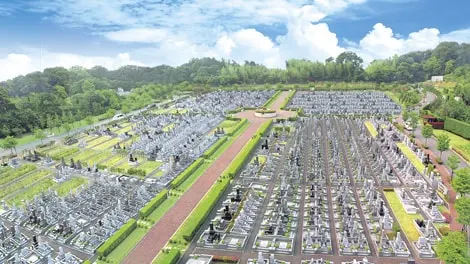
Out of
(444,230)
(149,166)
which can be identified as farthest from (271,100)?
(444,230)

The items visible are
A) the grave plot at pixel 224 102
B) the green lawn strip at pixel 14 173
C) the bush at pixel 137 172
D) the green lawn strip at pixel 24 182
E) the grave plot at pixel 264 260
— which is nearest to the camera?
the grave plot at pixel 264 260

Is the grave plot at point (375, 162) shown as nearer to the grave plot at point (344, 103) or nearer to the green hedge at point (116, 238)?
the grave plot at point (344, 103)

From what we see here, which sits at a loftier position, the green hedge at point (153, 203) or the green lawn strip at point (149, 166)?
the green lawn strip at point (149, 166)

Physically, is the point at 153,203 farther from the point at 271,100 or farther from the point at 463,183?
the point at 271,100

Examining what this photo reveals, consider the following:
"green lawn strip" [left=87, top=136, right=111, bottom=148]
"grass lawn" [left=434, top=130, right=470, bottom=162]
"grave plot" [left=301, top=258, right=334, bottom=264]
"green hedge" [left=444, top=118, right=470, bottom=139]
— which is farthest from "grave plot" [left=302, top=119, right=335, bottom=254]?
"green lawn strip" [left=87, top=136, right=111, bottom=148]

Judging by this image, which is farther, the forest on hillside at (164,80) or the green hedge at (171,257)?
the forest on hillside at (164,80)

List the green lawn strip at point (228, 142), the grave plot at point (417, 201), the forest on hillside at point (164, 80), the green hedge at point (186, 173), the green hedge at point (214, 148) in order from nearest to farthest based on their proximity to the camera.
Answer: the grave plot at point (417, 201)
the green hedge at point (186, 173)
the green hedge at point (214, 148)
the green lawn strip at point (228, 142)
the forest on hillside at point (164, 80)

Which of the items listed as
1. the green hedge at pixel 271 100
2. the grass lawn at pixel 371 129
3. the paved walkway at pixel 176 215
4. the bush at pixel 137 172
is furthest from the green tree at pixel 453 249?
the green hedge at pixel 271 100

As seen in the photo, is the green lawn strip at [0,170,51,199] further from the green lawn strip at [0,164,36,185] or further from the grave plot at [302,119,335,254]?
the grave plot at [302,119,335,254]

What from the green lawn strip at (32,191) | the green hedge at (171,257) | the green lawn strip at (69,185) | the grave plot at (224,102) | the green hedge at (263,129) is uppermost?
the grave plot at (224,102)
